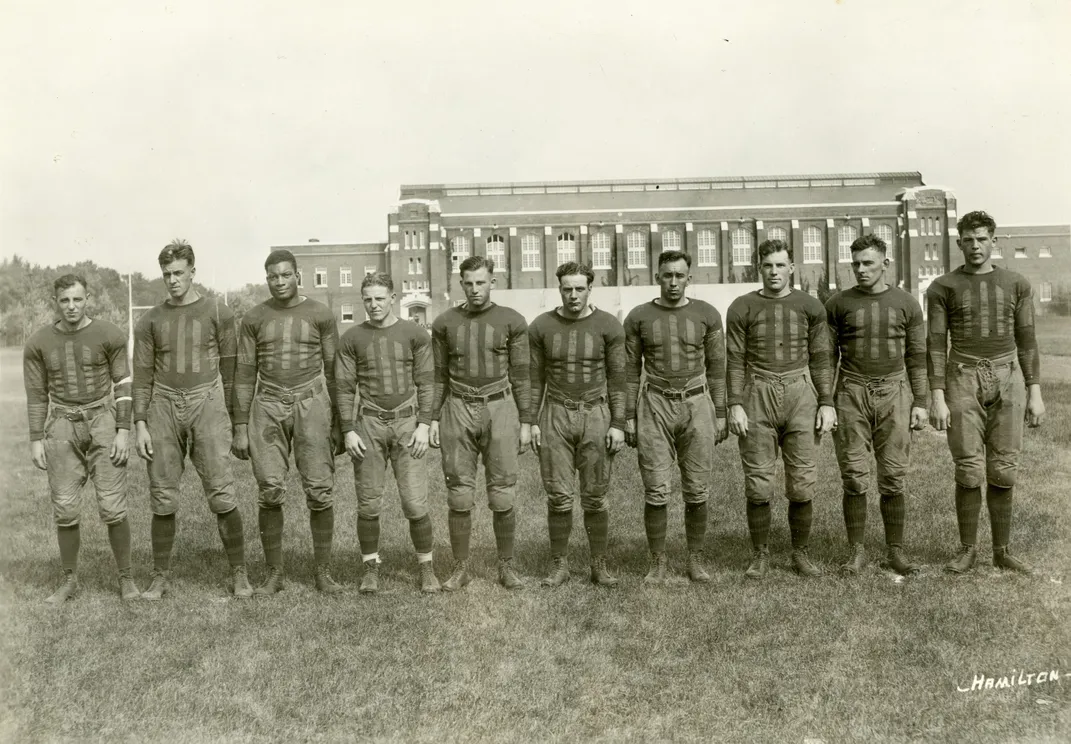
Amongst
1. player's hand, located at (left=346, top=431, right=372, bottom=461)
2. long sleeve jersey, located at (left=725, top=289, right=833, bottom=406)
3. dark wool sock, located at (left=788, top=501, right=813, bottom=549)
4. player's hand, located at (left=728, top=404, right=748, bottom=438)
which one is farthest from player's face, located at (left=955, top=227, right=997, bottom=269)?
player's hand, located at (left=346, top=431, right=372, bottom=461)

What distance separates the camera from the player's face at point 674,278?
17.8ft

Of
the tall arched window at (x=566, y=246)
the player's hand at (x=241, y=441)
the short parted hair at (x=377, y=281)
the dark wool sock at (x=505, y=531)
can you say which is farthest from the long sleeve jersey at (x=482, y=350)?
the tall arched window at (x=566, y=246)

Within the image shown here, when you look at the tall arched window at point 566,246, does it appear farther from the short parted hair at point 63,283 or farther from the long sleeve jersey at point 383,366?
the short parted hair at point 63,283

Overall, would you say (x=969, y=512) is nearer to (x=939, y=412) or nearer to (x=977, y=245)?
(x=939, y=412)

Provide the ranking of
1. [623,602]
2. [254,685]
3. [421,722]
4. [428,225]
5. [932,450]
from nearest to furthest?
[421,722] → [254,685] → [623,602] → [932,450] → [428,225]

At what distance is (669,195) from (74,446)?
125 feet

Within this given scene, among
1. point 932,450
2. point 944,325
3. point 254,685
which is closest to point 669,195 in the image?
point 932,450

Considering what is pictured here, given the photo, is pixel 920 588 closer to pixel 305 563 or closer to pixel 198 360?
pixel 305 563

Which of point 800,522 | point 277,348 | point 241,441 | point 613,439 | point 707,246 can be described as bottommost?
point 800,522

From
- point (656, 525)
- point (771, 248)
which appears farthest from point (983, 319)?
point (656, 525)

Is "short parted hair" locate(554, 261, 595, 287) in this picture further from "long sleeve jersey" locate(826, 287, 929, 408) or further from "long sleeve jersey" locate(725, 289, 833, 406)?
"long sleeve jersey" locate(826, 287, 929, 408)

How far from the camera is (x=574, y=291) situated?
5.34 metres

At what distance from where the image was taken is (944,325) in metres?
5.61

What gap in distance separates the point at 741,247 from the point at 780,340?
36933mm
